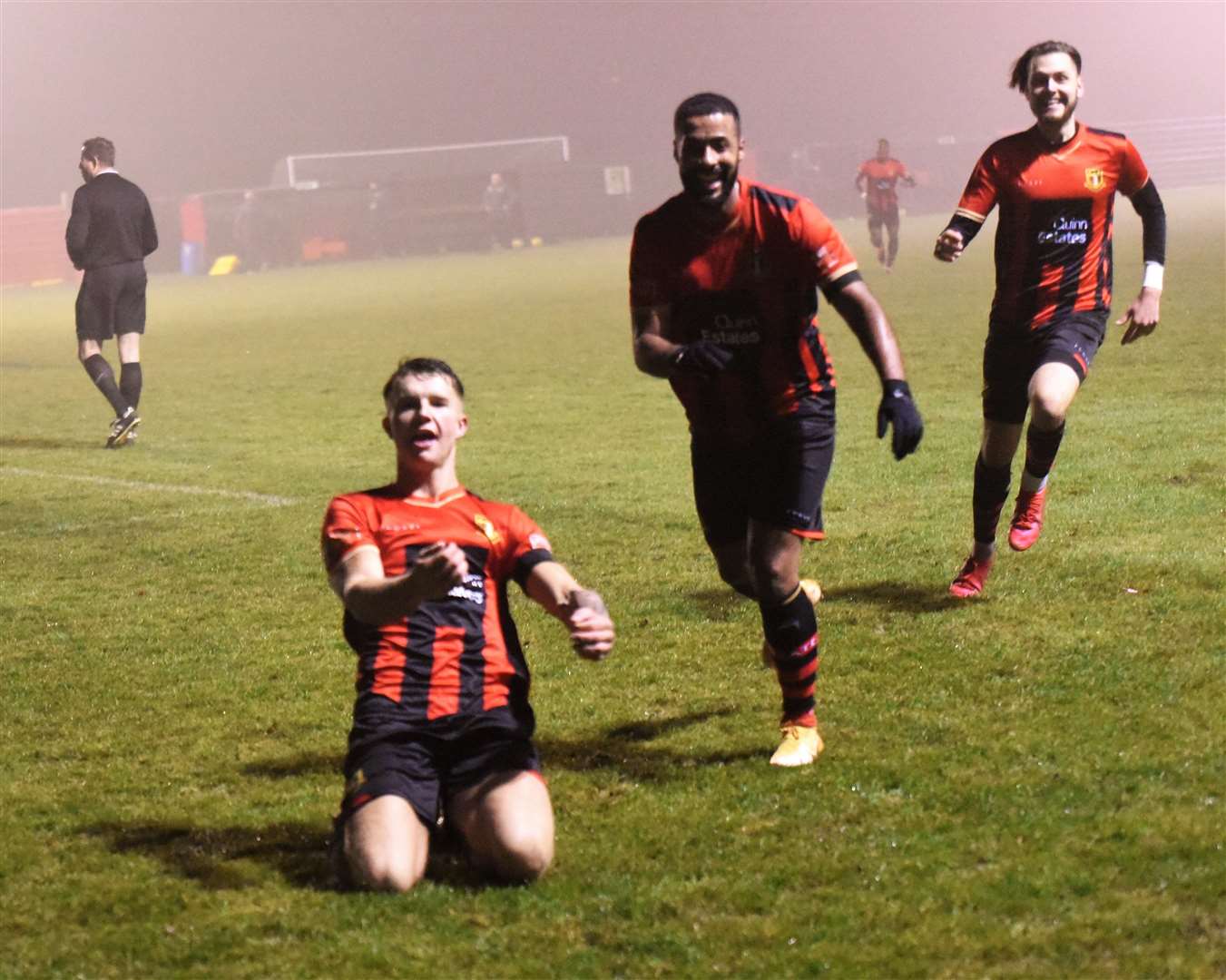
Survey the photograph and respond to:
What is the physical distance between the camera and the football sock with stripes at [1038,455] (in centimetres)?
685

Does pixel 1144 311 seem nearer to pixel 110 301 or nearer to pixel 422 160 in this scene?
pixel 110 301

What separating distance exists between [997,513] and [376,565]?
3357 millimetres

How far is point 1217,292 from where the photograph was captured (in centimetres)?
1969

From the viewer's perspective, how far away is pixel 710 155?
4.60m

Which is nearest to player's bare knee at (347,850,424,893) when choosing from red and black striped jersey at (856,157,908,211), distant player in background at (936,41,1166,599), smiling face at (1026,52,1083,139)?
distant player in background at (936,41,1166,599)

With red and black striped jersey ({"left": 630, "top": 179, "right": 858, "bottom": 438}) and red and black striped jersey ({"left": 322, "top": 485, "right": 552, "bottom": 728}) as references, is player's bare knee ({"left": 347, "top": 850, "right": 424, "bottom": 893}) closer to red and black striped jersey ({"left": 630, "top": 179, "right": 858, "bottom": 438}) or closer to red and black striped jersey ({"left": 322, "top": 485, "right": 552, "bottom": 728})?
red and black striped jersey ({"left": 322, "top": 485, "right": 552, "bottom": 728})

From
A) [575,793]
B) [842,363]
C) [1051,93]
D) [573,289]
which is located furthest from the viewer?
[573,289]

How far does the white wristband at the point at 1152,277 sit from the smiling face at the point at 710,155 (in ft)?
9.52

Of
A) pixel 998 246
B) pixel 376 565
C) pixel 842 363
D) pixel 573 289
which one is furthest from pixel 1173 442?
pixel 573 289

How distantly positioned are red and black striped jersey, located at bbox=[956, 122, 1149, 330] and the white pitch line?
466 centimetres

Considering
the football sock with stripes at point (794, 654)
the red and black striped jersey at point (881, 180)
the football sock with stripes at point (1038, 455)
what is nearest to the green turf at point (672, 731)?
the football sock with stripes at point (794, 654)

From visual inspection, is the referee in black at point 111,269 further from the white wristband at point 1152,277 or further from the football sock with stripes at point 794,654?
the football sock with stripes at point 794,654

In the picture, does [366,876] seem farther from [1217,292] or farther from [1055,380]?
[1217,292]

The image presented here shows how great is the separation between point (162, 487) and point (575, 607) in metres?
7.23
